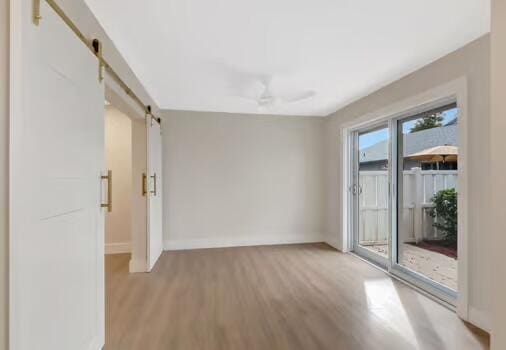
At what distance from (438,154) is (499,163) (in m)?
2.03

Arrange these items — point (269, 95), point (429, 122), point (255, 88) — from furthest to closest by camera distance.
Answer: point (255, 88), point (269, 95), point (429, 122)

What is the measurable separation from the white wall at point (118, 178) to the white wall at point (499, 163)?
435 cm

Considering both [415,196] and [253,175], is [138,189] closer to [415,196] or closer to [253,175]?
[253,175]

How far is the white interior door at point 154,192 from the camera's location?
10.9 ft

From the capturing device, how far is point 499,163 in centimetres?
99

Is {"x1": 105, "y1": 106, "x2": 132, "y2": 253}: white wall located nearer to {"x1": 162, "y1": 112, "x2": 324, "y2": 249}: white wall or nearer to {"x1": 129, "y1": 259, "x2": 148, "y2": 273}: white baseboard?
{"x1": 162, "y1": 112, "x2": 324, "y2": 249}: white wall

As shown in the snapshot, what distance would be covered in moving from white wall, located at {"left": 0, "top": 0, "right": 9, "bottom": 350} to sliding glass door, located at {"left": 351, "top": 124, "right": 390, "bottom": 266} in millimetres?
3582

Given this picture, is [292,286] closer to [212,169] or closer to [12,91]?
[212,169]

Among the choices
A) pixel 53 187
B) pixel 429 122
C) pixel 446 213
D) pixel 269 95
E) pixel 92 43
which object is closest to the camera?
pixel 53 187

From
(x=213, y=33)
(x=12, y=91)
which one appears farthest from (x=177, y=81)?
(x=12, y=91)

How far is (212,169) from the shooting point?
4.48m

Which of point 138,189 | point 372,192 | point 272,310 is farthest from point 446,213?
point 138,189

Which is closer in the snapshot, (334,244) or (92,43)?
(92,43)

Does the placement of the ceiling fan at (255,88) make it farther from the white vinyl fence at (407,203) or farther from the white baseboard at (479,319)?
the white baseboard at (479,319)
